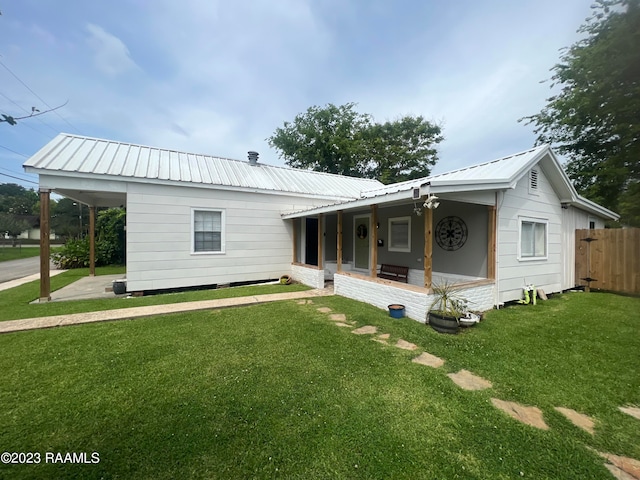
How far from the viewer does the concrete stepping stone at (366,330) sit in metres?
4.73

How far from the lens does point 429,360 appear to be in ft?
12.4

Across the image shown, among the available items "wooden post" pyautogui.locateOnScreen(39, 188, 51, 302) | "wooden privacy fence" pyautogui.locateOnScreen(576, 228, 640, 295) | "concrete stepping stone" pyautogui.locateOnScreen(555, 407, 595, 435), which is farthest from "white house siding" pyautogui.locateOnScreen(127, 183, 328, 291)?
"wooden privacy fence" pyautogui.locateOnScreen(576, 228, 640, 295)

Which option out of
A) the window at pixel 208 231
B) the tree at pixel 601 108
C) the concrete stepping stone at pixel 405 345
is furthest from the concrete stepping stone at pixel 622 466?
the tree at pixel 601 108

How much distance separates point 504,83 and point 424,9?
5.09 meters

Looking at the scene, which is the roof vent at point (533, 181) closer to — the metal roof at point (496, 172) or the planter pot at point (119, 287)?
the metal roof at point (496, 172)

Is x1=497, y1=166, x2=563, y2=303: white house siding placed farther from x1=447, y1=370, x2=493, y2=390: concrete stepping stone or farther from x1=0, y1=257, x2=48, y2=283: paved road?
x1=0, y1=257, x2=48, y2=283: paved road

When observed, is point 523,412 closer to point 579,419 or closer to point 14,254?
point 579,419

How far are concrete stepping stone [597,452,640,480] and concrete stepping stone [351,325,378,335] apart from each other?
2.92 metres

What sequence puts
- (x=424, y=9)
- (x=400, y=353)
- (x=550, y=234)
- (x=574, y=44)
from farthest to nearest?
(x=574, y=44) → (x=424, y=9) → (x=550, y=234) → (x=400, y=353)

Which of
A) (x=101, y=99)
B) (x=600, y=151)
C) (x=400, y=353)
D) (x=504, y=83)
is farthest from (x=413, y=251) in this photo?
(x=600, y=151)

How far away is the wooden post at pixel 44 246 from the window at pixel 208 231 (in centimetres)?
323

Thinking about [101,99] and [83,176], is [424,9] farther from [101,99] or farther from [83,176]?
[101,99]

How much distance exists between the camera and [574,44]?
15.4 metres

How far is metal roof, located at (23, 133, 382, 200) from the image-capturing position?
23.2ft
